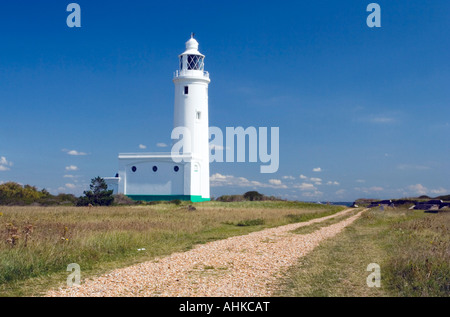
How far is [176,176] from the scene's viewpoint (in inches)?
1673

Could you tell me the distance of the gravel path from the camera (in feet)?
24.1

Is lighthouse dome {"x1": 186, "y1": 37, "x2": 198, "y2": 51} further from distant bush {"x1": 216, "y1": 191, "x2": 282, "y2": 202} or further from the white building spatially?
distant bush {"x1": 216, "y1": 191, "x2": 282, "y2": 202}

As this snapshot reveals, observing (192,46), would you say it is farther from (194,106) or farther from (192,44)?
(194,106)

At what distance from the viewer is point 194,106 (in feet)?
140

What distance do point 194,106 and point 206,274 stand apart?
3474 centimetres

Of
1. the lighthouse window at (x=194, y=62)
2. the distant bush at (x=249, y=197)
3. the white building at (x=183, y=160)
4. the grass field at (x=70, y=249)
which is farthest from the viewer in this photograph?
the distant bush at (x=249, y=197)

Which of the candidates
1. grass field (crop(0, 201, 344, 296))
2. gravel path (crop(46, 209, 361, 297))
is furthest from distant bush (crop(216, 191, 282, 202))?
gravel path (crop(46, 209, 361, 297))

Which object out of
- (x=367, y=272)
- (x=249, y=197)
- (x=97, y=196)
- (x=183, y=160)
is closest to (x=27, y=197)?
(x=97, y=196)

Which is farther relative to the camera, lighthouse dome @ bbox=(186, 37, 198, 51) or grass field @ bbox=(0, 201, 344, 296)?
lighthouse dome @ bbox=(186, 37, 198, 51)

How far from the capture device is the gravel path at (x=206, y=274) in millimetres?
7352

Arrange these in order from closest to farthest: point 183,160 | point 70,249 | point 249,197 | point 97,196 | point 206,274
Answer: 1. point 206,274
2. point 70,249
3. point 97,196
4. point 183,160
5. point 249,197

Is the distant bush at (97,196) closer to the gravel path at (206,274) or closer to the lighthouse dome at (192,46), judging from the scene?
the lighthouse dome at (192,46)

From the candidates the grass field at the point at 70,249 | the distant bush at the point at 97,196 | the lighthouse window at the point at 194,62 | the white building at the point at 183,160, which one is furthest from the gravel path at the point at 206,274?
the lighthouse window at the point at 194,62
